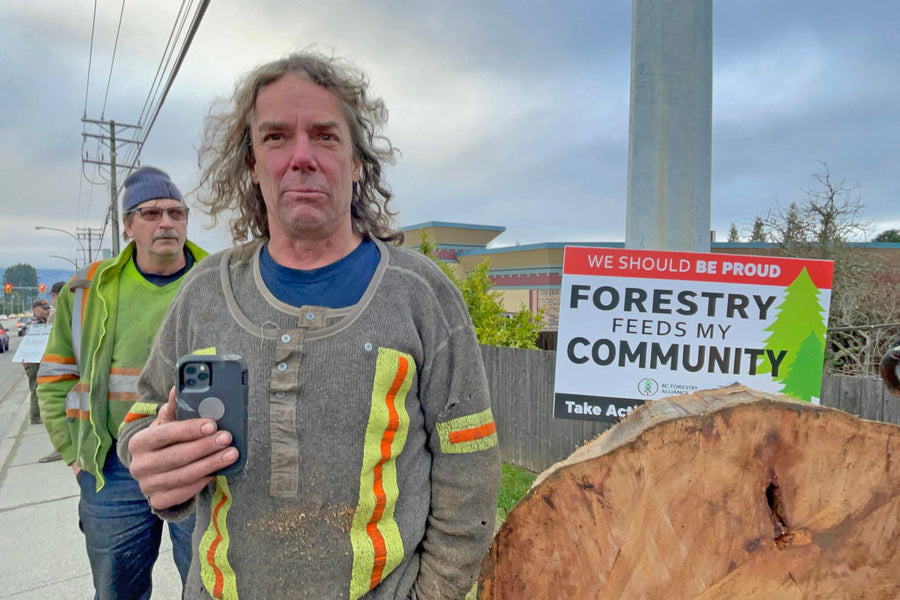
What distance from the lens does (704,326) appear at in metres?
2.26

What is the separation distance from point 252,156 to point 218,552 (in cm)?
103

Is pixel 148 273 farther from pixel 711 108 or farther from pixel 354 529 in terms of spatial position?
pixel 711 108

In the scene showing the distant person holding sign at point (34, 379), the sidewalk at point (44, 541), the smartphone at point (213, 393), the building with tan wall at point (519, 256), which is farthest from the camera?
the building with tan wall at point (519, 256)

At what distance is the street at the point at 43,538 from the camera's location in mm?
3143

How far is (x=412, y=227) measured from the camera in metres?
18.7

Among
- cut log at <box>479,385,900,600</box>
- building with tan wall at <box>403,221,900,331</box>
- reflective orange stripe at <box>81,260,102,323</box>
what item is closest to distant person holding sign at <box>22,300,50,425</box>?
reflective orange stripe at <box>81,260,102,323</box>

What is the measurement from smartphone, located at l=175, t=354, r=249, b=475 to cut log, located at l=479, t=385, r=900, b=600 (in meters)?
0.62

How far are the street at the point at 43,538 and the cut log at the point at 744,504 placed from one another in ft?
9.98

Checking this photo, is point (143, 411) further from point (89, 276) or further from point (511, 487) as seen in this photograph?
point (511, 487)

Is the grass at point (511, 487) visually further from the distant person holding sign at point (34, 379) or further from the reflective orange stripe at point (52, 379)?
the distant person holding sign at point (34, 379)

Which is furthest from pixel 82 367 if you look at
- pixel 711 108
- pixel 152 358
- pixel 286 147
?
pixel 711 108

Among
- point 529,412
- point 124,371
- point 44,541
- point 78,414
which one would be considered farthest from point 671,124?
point 44,541

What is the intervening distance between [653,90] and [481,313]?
16.8 feet

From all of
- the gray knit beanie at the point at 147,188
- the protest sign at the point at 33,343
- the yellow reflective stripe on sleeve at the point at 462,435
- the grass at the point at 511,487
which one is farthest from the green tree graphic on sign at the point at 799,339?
the protest sign at the point at 33,343
